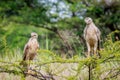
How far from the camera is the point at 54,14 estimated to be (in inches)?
790

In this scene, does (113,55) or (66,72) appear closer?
(113,55)

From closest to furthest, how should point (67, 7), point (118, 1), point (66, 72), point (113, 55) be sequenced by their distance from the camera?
point (113, 55)
point (66, 72)
point (118, 1)
point (67, 7)

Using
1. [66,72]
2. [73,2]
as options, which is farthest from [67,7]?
[66,72]

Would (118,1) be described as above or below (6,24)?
above

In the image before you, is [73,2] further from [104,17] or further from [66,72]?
[66,72]

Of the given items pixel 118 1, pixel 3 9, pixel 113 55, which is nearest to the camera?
pixel 113 55

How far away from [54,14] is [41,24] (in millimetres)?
963

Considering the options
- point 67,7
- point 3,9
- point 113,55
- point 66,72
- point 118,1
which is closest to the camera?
point 113,55

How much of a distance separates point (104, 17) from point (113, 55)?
11813mm

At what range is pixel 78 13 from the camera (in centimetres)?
1984

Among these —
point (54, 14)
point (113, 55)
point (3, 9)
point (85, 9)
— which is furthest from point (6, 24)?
point (113, 55)

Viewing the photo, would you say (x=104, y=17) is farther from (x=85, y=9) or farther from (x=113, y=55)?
(x=113, y=55)

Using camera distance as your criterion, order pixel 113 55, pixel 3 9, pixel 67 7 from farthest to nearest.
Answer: pixel 3 9 < pixel 67 7 < pixel 113 55

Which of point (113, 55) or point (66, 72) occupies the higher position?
point (113, 55)
